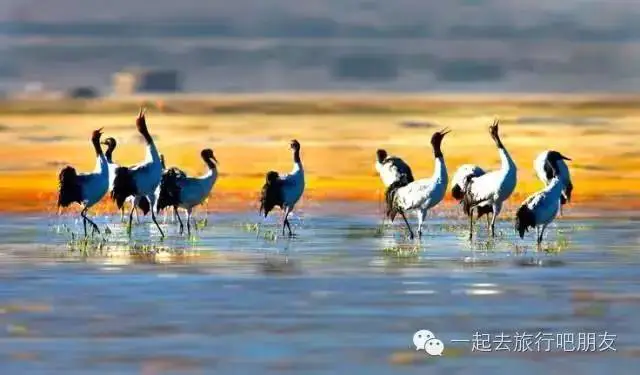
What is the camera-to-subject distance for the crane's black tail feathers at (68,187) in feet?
73.5

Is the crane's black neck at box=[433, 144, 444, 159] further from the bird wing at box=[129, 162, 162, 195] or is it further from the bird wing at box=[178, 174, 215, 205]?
the bird wing at box=[129, 162, 162, 195]

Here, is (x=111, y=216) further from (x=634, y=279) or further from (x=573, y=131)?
(x=573, y=131)

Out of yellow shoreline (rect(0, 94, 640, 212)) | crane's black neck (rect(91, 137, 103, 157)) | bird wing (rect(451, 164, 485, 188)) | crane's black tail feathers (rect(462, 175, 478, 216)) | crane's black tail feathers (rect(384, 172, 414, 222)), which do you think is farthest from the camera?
yellow shoreline (rect(0, 94, 640, 212))

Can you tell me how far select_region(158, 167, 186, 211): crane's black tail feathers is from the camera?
2348 centimetres

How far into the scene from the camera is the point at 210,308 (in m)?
15.5

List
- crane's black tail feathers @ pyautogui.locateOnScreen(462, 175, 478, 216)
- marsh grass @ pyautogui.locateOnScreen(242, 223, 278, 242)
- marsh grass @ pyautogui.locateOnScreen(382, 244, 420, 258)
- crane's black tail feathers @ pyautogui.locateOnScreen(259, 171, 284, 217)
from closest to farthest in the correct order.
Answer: marsh grass @ pyautogui.locateOnScreen(382, 244, 420, 258) → marsh grass @ pyautogui.locateOnScreen(242, 223, 278, 242) → crane's black tail feathers @ pyautogui.locateOnScreen(462, 175, 478, 216) → crane's black tail feathers @ pyautogui.locateOnScreen(259, 171, 284, 217)

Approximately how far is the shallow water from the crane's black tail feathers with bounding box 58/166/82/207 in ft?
1.83

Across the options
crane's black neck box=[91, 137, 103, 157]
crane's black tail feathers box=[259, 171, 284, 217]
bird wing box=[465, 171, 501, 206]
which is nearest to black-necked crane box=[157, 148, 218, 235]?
crane's black neck box=[91, 137, 103, 157]

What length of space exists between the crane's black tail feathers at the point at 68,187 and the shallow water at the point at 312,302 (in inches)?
22.0

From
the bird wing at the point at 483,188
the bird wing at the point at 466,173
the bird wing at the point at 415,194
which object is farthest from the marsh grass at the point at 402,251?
the bird wing at the point at 466,173

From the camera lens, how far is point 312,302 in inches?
624

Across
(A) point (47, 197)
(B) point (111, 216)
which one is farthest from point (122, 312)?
(A) point (47, 197)

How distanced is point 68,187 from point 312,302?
7.30m

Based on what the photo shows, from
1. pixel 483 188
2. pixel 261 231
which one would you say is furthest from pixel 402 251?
pixel 261 231
